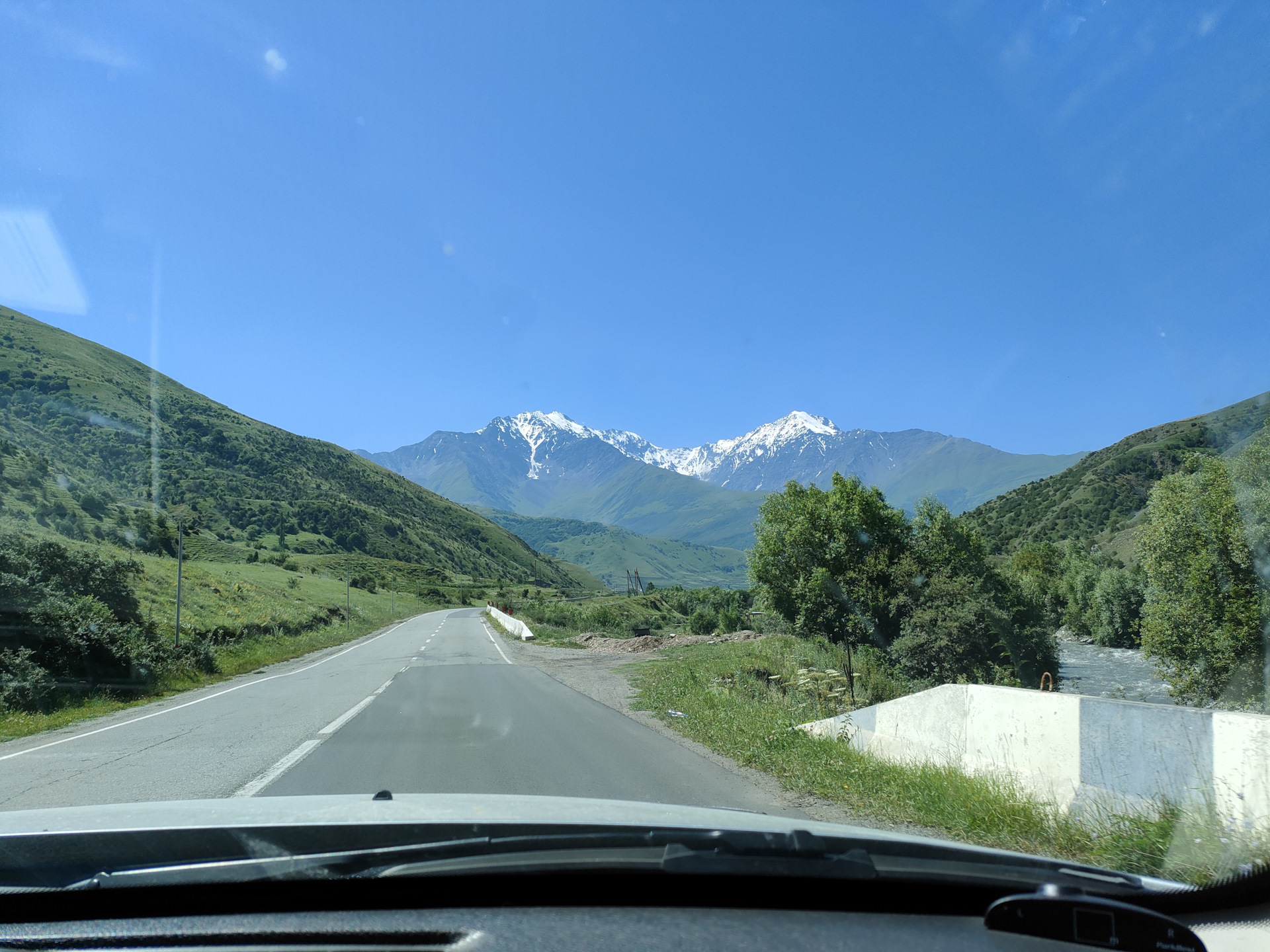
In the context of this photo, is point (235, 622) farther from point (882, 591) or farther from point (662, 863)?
point (882, 591)

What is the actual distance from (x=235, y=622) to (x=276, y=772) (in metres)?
24.1

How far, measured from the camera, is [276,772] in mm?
7547

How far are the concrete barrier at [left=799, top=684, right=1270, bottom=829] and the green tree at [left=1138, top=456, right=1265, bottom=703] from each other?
30.4 meters

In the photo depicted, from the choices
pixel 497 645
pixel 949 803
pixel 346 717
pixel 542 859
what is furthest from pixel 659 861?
pixel 497 645

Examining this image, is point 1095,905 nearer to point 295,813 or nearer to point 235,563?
point 295,813

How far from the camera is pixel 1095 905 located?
2.25 m

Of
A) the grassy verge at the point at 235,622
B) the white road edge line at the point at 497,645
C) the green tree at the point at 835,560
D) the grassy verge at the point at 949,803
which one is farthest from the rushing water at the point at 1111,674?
the grassy verge at the point at 235,622

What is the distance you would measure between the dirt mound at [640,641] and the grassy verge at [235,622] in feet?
39.8

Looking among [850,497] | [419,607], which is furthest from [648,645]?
[419,607]

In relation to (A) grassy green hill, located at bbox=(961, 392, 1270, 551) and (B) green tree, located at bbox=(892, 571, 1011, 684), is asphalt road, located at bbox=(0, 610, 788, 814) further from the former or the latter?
(A) grassy green hill, located at bbox=(961, 392, 1270, 551)

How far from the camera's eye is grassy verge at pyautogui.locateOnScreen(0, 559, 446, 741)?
14062 millimetres

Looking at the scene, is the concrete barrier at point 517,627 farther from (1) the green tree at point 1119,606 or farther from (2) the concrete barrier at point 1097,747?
(1) the green tree at point 1119,606

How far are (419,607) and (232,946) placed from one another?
3416 inches

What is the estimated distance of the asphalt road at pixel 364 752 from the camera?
22.8 feet
